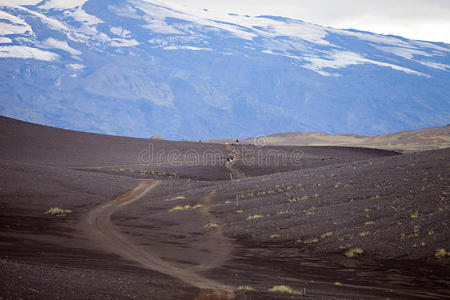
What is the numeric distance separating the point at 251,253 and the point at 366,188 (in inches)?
480

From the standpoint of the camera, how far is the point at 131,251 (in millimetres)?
19750

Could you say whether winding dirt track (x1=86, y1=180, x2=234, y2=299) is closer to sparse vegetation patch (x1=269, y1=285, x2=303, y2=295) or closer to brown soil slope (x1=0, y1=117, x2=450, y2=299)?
brown soil slope (x1=0, y1=117, x2=450, y2=299)

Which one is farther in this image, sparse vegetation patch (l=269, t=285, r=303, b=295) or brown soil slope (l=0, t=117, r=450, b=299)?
brown soil slope (l=0, t=117, r=450, b=299)

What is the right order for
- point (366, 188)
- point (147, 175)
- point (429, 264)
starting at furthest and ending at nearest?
1. point (147, 175)
2. point (366, 188)
3. point (429, 264)

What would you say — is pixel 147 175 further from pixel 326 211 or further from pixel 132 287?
pixel 132 287

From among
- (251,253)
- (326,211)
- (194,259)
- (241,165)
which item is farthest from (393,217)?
(241,165)

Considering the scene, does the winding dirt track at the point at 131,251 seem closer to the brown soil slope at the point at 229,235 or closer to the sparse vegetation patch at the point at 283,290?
the brown soil slope at the point at 229,235

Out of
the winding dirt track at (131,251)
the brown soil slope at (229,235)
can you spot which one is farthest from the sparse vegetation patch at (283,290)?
the winding dirt track at (131,251)

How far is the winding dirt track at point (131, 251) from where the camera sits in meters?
13.8

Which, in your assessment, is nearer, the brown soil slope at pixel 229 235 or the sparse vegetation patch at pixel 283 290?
the sparse vegetation patch at pixel 283 290

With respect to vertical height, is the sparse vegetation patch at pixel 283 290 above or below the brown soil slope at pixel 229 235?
above

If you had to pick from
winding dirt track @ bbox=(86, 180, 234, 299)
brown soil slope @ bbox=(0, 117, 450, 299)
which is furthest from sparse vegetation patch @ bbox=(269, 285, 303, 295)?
winding dirt track @ bbox=(86, 180, 234, 299)

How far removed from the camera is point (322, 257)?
19109mm

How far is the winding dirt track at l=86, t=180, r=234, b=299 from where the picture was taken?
1381 cm
